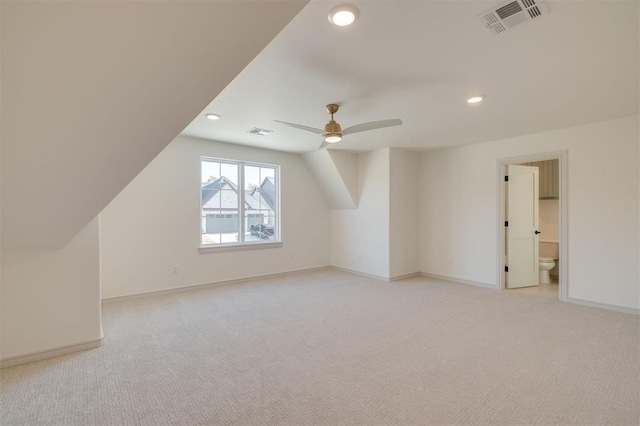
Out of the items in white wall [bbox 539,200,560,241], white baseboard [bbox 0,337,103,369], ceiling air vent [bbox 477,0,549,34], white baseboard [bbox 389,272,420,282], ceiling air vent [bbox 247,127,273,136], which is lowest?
white baseboard [bbox 389,272,420,282]

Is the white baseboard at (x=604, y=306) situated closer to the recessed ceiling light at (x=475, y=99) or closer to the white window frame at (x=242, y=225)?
the recessed ceiling light at (x=475, y=99)

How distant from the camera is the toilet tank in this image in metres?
5.60

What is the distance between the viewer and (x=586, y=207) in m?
3.97

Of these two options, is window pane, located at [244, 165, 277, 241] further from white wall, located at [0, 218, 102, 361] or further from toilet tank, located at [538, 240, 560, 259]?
toilet tank, located at [538, 240, 560, 259]

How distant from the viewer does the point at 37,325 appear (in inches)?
99.0

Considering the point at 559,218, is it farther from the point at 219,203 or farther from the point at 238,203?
the point at 219,203

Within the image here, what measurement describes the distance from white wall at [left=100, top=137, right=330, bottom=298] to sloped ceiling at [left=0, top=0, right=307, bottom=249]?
2.33m

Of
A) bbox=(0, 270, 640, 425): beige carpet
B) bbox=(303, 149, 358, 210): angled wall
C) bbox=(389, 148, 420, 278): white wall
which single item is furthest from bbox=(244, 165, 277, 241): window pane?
bbox=(389, 148, 420, 278): white wall

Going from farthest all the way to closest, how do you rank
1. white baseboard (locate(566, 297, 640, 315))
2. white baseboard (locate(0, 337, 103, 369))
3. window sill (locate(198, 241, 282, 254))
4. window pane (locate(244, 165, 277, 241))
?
1. window pane (locate(244, 165, 277, 241))
2. window sill (locate(198, 241, 282, 254))
3. white baseboard (locate(566, 297, 640, 315))
4. white baseboard (locate(0, 337, 103, 369))

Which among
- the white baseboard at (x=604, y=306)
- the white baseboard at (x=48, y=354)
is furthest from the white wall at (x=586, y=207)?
the white baseboard at (x=48, y=354)

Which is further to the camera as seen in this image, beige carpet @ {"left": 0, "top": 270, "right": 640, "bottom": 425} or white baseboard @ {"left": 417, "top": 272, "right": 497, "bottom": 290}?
white baseboard @ {"left": 417, "top": 272, "right": 497, "bottom": 290}

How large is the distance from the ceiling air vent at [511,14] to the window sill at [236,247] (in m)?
4.62

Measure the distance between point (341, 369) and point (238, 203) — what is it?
3.85 meters

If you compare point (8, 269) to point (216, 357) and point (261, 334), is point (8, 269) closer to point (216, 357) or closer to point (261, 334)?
point (216, 357)
